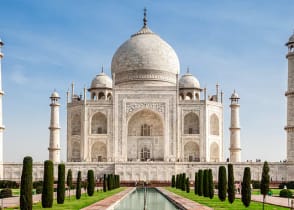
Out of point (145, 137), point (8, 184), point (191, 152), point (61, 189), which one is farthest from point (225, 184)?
point (145, 137)

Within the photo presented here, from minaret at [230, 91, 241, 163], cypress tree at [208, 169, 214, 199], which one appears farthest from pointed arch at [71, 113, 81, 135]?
cypress tree at [208, 169, 214, 199]

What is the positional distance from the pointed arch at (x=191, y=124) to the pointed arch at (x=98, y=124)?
4.35m

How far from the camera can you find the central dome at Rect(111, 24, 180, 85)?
102 feet

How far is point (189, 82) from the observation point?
31422 millimetres

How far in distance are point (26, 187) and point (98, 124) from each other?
18.6 m

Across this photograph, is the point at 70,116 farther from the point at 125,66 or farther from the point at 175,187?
the point at 175,187

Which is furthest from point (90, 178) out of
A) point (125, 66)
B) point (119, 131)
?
point (125, 66)

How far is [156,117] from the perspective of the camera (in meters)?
29.5

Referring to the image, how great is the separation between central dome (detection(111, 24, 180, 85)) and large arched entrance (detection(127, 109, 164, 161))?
7.10ft

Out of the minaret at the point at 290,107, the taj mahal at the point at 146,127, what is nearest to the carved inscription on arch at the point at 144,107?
the taj mahal at the point at 146,127

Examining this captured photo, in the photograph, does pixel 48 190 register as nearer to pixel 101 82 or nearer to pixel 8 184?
pixel 8 184

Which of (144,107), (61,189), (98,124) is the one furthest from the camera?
(98,124)

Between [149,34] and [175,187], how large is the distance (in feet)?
40.1

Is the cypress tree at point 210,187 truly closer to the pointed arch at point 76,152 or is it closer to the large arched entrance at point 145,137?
the large arched entrance at point 145,137
